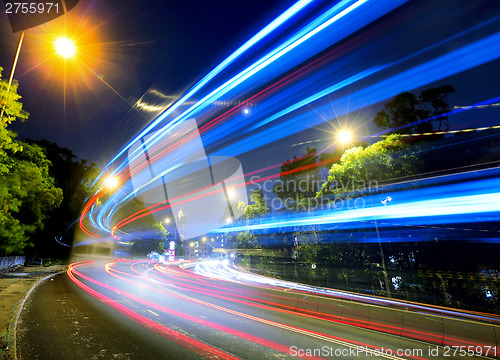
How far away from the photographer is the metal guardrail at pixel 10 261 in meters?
22.9

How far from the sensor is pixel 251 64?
13.7 meters

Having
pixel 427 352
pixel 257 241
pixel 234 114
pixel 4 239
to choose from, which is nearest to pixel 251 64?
pixel 234 114

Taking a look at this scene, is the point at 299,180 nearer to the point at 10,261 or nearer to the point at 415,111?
the point at 415,111

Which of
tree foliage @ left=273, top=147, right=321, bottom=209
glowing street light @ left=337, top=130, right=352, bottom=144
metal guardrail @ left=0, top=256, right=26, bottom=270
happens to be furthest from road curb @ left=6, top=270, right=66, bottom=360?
tree foliage @ left=273, top=147, right=321, bottom=209

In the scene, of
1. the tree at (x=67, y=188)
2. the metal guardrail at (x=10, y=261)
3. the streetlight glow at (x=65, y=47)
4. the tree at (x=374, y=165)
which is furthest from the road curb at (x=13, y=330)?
the tree at (x=67, y=188)

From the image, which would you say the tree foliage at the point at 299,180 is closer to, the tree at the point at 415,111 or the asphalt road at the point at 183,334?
the tree at the point at 415,111

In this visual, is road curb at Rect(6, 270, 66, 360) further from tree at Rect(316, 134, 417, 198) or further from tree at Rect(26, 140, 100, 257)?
tree at Rect(26, 140, 100, 257)

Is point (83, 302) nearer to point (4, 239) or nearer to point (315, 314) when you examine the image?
point (315, 314)

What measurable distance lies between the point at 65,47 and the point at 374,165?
16.4 meters

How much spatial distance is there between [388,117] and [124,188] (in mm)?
36567

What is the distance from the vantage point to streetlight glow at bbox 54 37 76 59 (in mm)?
9977

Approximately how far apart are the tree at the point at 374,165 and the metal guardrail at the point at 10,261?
29.4 meters

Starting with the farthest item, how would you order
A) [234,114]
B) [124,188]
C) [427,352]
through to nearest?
[124,188] < [234,114] < [427,352]

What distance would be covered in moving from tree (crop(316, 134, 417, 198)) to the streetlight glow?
15.2m
